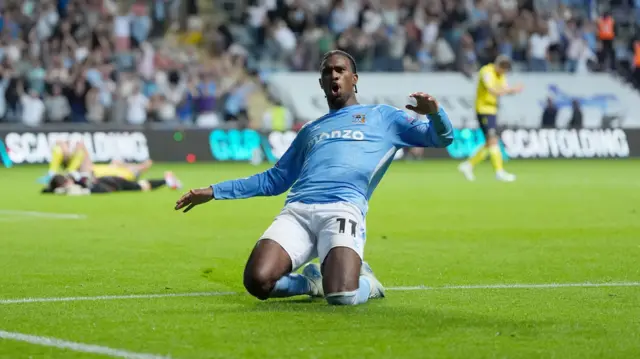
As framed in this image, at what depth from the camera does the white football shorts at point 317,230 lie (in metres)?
8.41

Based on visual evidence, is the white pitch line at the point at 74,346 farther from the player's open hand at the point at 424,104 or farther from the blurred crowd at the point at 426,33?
the blurred crowd at the point at 426,33

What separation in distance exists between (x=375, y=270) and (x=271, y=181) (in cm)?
193

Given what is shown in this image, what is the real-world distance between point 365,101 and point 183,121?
5073mm

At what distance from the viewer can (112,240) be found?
522 inches

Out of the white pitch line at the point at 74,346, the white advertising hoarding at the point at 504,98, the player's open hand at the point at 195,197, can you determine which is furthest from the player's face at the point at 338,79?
the white advertising hoarding at the point at 504,98

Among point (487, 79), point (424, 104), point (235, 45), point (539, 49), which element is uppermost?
point (424, 104)

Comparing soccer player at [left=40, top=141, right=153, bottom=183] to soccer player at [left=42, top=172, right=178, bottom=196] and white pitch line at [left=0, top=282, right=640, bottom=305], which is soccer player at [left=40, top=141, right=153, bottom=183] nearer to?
soccer player at [left=42, top=172, right=178, bottom=196]

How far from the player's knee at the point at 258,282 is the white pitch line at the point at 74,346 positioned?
5.52 feet

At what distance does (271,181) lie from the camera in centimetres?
897

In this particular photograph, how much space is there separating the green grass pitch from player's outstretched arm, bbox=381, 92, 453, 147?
1.04 meters

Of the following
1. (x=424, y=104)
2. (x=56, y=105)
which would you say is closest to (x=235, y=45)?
(x=56, y=105)

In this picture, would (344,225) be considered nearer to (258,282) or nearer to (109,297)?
(258,282)

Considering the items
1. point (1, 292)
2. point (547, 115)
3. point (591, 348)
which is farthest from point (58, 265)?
point (547, 115)

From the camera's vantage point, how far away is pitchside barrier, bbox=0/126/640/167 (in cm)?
2934
